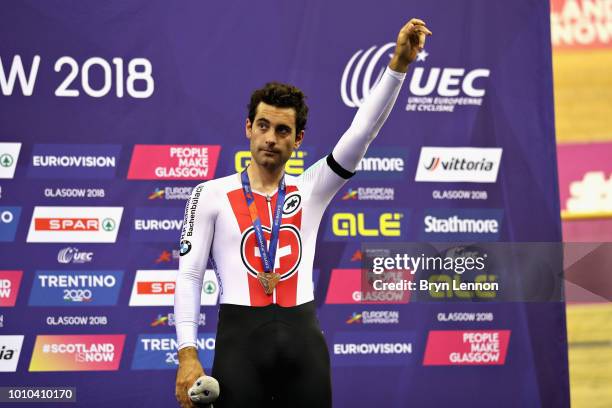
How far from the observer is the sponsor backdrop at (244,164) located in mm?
4840

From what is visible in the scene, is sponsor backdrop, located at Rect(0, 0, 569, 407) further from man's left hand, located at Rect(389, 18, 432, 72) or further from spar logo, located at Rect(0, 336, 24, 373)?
man's left hand, located at Rect(389, 18, 432, 72)

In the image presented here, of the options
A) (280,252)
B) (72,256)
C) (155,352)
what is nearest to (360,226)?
(155,352)

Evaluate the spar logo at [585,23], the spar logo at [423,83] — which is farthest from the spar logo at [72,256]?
the spar logo at [585,23]

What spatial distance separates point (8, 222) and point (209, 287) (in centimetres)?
124

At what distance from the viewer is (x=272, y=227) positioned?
8.84ft

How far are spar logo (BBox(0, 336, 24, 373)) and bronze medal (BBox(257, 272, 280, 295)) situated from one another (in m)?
2.71

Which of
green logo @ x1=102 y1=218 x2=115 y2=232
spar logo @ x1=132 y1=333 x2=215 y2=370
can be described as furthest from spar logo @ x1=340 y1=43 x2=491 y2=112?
spar logo @ x1=132 y1=333 x2=215 y2=370

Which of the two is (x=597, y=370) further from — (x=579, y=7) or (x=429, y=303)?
(x=579, y=7)

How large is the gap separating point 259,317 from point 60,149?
8.89 feet

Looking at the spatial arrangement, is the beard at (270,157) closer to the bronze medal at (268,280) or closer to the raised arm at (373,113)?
the raised arm at (373,113)

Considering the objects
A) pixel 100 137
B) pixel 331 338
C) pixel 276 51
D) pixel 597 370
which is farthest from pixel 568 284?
pixel 100 137

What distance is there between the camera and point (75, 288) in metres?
4.84

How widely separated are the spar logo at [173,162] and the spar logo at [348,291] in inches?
38.8

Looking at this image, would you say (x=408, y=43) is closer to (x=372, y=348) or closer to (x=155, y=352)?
(x=372, y=348)
